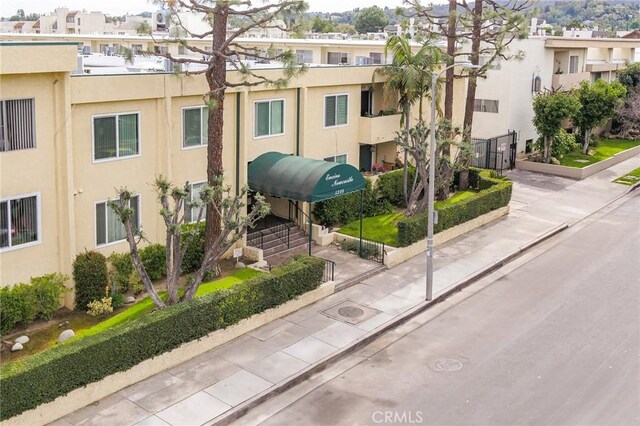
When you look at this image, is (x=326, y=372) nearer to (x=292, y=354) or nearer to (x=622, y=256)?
(x=292, y=354)

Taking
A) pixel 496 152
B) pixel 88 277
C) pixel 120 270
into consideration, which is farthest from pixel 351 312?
pixel 496 152

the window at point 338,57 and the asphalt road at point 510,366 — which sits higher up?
the window at point 338,57

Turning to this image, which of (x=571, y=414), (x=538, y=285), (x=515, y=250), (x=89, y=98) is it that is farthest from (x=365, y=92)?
(x=571, y=414)

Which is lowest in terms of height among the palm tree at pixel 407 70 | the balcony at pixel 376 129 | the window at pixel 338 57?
the balcony at pixel 376 129

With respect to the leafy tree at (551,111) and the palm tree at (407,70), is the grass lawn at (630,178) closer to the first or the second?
the leafy tree at (551,111)

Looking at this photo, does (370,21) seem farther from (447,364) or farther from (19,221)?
(447,364)

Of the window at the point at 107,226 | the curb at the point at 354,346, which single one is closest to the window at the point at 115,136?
the window at the point at 107,226
